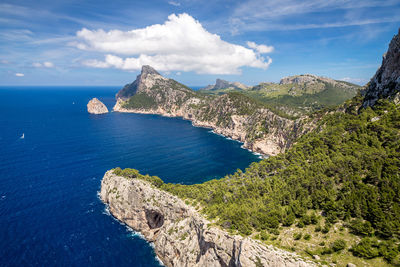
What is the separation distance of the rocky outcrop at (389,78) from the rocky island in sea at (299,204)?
34 centimetres

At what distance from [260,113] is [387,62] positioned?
95614 millimetres

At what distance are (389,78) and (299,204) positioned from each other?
5563 centimetres

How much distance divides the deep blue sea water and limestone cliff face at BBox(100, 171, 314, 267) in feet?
14.6

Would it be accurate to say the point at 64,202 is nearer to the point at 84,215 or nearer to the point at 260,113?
the point at 84,215

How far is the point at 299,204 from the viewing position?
4409cm

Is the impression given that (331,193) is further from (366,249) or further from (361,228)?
(366,249)

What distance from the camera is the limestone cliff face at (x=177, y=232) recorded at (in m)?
35.1

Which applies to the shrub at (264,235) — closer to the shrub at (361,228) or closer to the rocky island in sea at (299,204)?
the rocky island in sea at (299,204)

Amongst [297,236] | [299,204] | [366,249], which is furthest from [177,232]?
[366,249]

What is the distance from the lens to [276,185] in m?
53.6

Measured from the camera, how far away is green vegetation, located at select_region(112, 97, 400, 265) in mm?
33844

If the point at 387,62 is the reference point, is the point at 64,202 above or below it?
below

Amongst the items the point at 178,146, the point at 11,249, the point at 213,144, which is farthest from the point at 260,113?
the point at 11,249

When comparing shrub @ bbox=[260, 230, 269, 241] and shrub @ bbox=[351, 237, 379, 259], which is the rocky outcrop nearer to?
shrub @ bbox=[351, 237, 379, 259]
